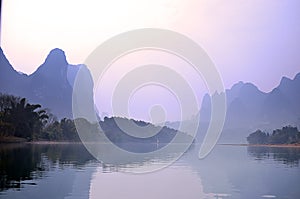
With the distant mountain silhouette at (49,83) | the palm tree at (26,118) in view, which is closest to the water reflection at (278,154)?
the distant mountain silhouette at (49,83)

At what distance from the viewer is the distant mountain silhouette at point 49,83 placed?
778 cm

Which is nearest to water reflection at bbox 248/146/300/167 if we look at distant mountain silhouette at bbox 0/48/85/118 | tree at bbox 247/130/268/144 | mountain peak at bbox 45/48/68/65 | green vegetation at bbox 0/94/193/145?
tree at bbox 247/130/268/144

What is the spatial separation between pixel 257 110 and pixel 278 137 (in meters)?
0.74

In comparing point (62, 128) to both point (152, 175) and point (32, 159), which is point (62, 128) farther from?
point (152, 175)

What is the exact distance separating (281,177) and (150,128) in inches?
112

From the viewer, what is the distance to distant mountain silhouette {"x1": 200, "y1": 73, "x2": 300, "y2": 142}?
765 centimetres

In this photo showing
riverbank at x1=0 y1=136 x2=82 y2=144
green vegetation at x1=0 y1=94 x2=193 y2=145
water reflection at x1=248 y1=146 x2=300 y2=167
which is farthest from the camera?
water reflection at x1=248 y1=146 x2=300 y2=167

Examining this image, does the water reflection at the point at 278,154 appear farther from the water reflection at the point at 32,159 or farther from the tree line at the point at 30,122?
the tree line at the point at 30,122

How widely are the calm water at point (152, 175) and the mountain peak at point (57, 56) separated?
1.74m

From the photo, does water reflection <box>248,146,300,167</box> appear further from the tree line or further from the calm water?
the tree line

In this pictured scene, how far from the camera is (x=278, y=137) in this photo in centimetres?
830

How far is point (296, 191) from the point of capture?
5398 millimetres

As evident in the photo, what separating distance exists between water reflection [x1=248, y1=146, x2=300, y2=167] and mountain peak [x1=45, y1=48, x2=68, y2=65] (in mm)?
4272

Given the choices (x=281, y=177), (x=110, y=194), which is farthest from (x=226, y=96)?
(x=110, y=194)
